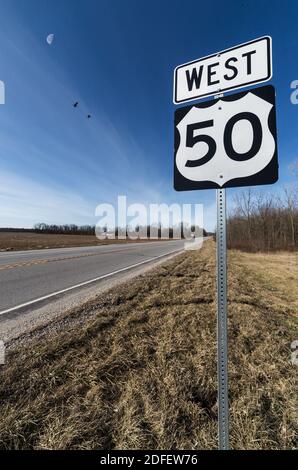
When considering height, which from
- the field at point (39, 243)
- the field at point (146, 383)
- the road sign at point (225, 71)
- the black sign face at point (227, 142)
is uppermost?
the road sign at point (225, 71)

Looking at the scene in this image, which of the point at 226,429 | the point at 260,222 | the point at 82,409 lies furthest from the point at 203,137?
the point at 260,222

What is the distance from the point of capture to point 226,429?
4.04 ft

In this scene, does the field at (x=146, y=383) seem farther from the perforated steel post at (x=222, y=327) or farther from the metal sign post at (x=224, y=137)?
the metal sign post at (x=224, y=137)

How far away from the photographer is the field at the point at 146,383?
1521 mm

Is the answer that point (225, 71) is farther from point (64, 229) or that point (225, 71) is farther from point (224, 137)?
point (64, 229)

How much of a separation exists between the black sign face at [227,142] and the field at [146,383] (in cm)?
175

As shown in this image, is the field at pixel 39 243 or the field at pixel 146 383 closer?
the field at pixel 146 383

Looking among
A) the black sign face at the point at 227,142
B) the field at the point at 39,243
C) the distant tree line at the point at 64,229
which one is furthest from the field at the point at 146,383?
the distant tree line at the point at 64,229

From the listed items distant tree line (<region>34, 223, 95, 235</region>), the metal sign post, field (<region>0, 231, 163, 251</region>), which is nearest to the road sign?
the metal sign post

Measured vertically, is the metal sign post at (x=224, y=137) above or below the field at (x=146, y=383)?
above

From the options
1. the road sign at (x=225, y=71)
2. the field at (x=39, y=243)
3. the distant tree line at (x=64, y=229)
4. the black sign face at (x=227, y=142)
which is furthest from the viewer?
the distant tree line at (x=64, y=229)

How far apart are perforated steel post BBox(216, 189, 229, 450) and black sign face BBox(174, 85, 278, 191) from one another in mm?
150

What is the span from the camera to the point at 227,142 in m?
1.30

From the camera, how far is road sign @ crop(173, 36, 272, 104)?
1333mm
